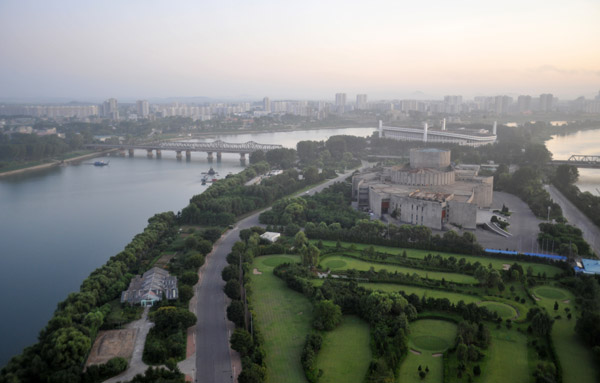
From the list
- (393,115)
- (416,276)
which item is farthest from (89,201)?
(393,115)

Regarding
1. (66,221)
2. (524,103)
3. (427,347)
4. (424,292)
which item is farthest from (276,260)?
(524,103)

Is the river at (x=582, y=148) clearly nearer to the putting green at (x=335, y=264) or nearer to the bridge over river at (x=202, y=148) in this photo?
the putting green at (x=335, y=264)

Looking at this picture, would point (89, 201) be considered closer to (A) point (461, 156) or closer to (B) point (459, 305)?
(B) point (459, 305)

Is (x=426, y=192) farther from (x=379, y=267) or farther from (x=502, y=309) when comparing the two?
(x=502, y=309)

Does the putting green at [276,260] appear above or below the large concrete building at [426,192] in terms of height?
below

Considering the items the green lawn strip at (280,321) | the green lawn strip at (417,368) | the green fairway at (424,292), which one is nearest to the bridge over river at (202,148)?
the green lawn strip at (280,321)

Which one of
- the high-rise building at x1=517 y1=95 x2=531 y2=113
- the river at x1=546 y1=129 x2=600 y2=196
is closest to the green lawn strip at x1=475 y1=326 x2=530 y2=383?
the river at x1=546 y1=129 x2=600 y2=196
